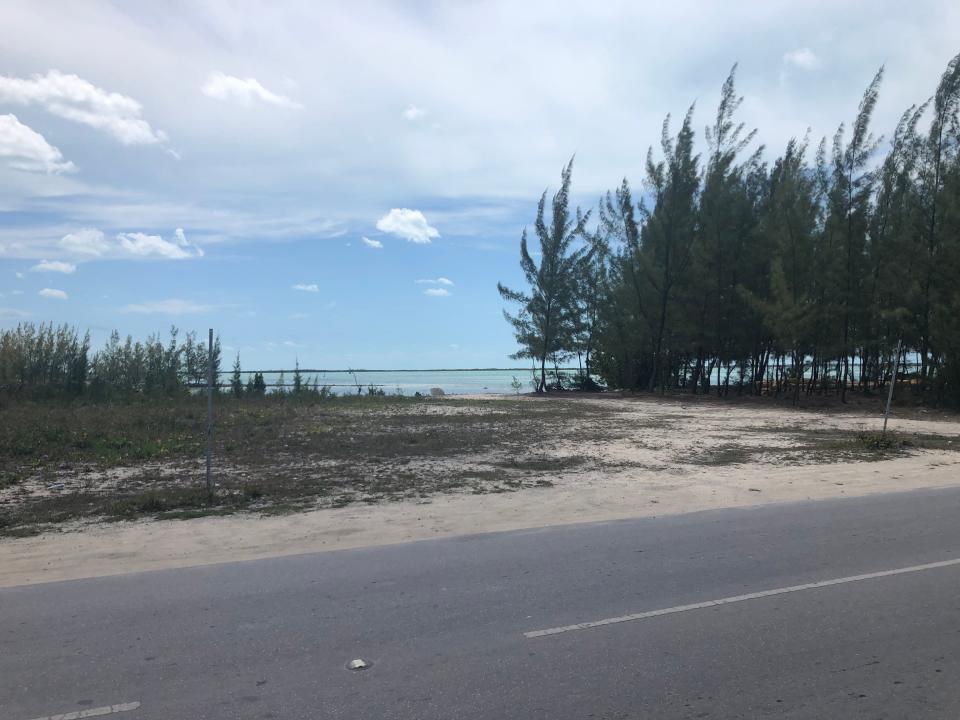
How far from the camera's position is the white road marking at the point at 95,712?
13.4 feet

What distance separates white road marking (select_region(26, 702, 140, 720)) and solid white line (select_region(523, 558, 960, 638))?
98.8 inches

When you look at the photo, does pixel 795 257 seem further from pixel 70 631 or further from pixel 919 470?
pixel 70 631

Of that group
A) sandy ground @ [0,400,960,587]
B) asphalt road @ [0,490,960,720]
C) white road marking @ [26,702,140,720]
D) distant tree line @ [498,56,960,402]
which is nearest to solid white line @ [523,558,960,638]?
asphalt road @ [0,490,960,720]

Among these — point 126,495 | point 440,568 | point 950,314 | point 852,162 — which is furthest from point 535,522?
point 852,162

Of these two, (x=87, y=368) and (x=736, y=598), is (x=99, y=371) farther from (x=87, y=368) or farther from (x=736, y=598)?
(x=736, y=598)

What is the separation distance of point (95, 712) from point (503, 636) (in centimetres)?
252

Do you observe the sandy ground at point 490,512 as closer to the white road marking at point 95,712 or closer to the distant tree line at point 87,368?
the white road marking at point 95,712

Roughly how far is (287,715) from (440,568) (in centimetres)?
299

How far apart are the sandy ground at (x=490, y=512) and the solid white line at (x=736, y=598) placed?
10.9 ft

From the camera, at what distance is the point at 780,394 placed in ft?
114

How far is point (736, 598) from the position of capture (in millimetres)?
5961

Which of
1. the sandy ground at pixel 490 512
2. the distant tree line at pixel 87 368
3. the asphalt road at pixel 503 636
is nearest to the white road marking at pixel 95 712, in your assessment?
the asphalt road at pixel 503 636

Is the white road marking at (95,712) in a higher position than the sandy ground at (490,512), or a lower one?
lower

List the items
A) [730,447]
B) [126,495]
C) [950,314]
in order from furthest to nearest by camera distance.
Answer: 1. [950,314]
2. [730,447]
3. [126,495]
